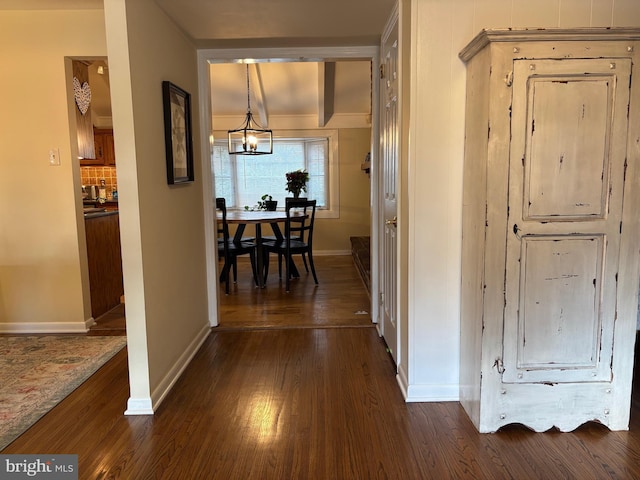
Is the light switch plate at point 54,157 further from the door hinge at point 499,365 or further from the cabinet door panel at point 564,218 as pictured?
the door hinge at point 499,365

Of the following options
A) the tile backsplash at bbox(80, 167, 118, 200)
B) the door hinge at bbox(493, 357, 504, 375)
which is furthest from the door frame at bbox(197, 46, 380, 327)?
the tile backsplash at bbox(80, 167, 118, 200)

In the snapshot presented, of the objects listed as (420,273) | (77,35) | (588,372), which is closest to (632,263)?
(588,372)

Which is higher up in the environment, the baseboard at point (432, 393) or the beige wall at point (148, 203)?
the beige wall at point (148, 203)

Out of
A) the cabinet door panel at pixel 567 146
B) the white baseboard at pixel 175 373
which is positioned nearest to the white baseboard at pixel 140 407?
the white baseboard at pixel 175 373

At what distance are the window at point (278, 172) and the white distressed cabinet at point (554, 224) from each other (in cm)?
481

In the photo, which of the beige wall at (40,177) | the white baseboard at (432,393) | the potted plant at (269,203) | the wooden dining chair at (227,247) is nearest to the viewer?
the white baseboard at (432,393)

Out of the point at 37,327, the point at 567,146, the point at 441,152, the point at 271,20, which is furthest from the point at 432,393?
the point at 37,327

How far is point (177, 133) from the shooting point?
8.82ft

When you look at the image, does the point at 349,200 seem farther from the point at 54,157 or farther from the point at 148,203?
the point at 148,203

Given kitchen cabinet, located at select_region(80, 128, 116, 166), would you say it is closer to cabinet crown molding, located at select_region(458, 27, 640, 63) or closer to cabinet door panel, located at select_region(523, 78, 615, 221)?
cabinet crown molding, located at select_region(458, 27, 640, 63)

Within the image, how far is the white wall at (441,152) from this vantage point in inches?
81.9

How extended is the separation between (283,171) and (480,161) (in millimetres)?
5161

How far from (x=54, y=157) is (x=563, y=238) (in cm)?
334

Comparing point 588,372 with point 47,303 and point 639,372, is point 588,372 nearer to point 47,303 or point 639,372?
point 639,372
